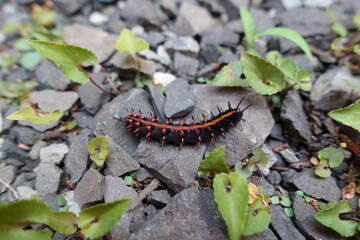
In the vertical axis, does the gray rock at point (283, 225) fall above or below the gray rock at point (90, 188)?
below

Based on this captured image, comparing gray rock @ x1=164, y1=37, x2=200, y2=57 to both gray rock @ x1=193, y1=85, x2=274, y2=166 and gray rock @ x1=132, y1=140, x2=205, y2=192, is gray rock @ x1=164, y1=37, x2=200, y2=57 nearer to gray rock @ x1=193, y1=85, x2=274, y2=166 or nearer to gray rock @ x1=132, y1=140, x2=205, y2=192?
gray rock @ x1=193, y1=85, x2=274, y2=166

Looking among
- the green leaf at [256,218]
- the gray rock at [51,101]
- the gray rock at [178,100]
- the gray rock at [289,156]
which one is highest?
the gray rock at [178,100]

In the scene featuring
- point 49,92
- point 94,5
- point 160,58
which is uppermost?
point 94,5

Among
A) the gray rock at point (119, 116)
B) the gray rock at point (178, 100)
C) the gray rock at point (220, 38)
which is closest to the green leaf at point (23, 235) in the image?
the gray rock at point (119, 116)

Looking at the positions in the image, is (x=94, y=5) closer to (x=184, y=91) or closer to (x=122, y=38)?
(x=122, y=38)

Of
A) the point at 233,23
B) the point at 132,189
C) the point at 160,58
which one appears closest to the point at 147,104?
the point at 160,58

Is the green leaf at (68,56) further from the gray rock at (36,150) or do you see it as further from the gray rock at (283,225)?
the gray rock at (283,225)

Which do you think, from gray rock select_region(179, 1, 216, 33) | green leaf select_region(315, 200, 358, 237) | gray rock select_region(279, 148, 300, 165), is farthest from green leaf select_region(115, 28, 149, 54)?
green leaf select_region(315, 200, 358, 237)
